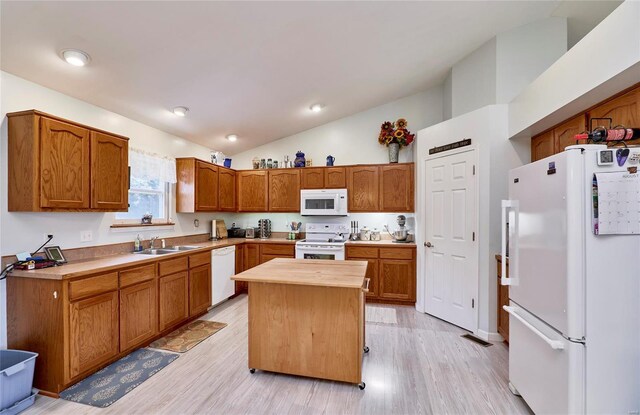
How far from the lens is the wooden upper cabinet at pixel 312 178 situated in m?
4.68

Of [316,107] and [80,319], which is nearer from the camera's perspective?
[80,319]

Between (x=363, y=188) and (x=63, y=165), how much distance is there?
11.9 ft

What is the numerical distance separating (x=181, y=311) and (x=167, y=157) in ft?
6.88

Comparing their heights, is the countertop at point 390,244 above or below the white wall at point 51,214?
below

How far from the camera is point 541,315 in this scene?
5.54ft

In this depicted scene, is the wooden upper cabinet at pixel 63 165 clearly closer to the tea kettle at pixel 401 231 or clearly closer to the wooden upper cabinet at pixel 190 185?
the wooden upper cabinet at pixel 190 185

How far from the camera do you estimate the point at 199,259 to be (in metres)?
3.56

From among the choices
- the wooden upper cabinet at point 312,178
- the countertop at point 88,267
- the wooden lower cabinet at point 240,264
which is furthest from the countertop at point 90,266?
the wooden upper cabinet at point 312,178

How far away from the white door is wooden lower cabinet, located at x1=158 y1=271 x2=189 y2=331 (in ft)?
10.3

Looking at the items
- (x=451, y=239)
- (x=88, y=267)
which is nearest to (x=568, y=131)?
(x=451, y=239)

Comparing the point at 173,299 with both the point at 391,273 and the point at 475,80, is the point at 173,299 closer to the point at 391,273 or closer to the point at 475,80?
the point at 391,273

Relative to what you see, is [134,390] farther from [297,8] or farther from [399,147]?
[399,147]

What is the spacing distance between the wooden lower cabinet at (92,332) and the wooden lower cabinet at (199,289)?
978mm

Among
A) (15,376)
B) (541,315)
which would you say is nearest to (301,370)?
(541,315)
